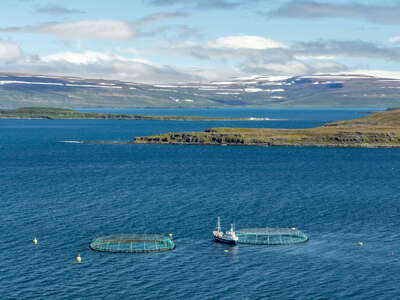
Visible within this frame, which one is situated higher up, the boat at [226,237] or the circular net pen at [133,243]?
the boat at [226,237]

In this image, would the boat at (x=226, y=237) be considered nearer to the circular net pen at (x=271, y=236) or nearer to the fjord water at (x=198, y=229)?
the fjord water at (x=198, y=229)

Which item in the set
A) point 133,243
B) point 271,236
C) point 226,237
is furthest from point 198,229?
point 133,243

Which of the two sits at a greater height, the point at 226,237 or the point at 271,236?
the point at 226,237

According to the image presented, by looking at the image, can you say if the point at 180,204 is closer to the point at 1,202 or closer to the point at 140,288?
the point at 1,202

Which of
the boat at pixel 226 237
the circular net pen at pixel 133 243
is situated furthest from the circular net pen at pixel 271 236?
the circular net pen at pixel 133 243

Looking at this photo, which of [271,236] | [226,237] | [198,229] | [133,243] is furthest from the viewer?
[198,229]

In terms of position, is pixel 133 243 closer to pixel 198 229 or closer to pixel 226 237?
pixel 198 229

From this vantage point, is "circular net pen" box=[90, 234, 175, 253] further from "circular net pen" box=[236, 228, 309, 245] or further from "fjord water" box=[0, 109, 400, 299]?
"circular net pen" box=[236, 228, 309, 245]
